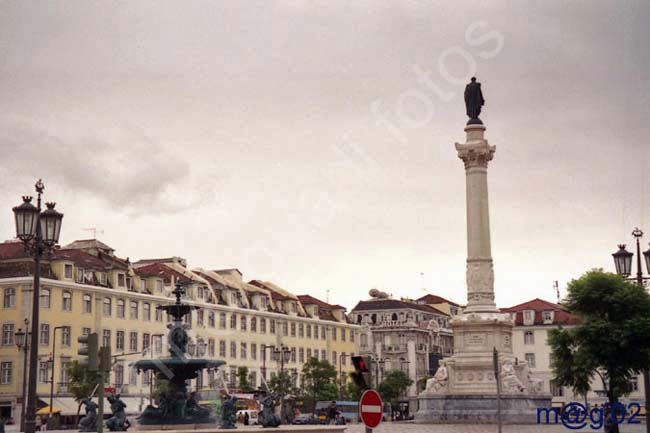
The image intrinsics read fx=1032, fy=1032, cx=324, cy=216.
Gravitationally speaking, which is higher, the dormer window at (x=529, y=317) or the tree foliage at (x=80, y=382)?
the dormer window at (x=529, y=317)

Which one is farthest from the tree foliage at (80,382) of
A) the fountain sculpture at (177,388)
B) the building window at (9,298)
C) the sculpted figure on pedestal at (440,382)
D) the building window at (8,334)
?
the fountain sculpture at (177,388)

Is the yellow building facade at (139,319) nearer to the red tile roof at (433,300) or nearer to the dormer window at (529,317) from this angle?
the dormer window at (529,317)

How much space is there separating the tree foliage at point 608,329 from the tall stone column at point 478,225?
620 inches

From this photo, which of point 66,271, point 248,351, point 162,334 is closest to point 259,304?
point 248,351

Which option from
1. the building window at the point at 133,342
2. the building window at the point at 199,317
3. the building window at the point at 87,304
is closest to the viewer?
the building window at the point at 87,304

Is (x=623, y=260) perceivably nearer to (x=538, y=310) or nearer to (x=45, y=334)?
(x=45, y=334)

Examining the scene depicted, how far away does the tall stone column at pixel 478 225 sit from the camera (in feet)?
170

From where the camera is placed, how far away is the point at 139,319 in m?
72.4

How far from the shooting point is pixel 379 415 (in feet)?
44.4

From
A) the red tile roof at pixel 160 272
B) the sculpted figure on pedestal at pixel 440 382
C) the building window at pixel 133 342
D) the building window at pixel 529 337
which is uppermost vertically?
the red tile roof at pixel 160 272

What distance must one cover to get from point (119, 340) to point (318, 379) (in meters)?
18.6

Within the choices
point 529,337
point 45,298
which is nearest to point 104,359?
point 45,298

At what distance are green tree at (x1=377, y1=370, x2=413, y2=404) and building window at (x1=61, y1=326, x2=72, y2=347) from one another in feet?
108

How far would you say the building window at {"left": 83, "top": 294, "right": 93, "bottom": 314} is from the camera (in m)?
67.7
